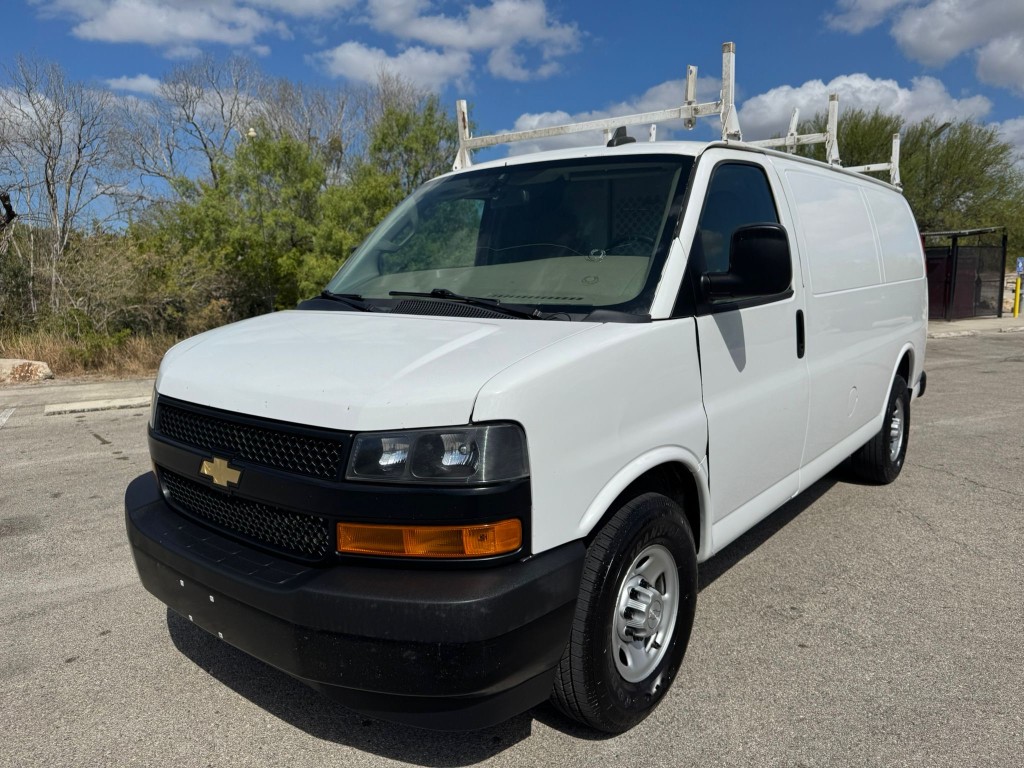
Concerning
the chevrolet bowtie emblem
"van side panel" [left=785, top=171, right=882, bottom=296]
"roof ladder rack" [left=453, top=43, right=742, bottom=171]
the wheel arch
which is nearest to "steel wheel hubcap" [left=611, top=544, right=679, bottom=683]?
the wheel arch

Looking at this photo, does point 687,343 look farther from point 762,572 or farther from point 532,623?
point 762,572

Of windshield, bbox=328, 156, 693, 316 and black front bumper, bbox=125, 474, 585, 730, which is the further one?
windshield, bbox=328, 156, 693, 316

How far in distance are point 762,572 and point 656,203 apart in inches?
86.4

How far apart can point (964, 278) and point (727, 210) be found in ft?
75.3

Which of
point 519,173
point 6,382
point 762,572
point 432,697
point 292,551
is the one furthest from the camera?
point 6,382

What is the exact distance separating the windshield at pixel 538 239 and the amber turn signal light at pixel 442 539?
101 centimetres

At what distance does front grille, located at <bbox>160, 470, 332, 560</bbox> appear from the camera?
7.77 feet

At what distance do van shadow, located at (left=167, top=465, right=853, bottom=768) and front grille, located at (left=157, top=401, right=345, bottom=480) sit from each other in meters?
0.80

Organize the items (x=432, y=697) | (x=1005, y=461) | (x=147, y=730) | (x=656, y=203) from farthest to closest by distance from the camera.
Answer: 1. (x=1005, y=461)
2. (x=656, y=203)
3. (x=147, y=730)
4. (x=432, y=697)

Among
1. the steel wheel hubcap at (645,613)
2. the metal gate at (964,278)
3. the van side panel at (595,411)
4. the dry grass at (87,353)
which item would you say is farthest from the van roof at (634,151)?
the metal gate at (964,278)

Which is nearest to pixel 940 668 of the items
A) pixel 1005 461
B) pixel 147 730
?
pixel 147 730

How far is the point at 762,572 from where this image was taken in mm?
4227

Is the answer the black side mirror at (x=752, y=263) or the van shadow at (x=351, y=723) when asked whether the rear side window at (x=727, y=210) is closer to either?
the black side mirror at (x=752, y=263)

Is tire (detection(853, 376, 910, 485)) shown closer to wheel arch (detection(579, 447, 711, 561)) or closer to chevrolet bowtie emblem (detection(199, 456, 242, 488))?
wheel arch (detection(579, 447, 711, 561))
